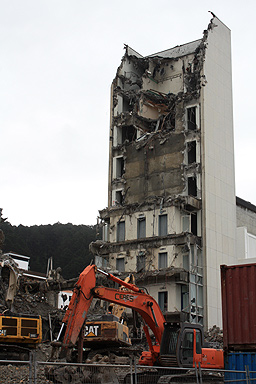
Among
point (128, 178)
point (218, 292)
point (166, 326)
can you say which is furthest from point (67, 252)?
point (166, 326)

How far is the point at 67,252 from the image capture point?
379 ft

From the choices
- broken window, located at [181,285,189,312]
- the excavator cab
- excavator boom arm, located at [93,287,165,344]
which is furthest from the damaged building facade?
the excavator cab

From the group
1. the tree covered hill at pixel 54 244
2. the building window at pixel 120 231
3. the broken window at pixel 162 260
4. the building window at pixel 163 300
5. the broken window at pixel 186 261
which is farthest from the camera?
the tree covered hill at pixel 54 244

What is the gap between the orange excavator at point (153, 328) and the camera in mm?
24031

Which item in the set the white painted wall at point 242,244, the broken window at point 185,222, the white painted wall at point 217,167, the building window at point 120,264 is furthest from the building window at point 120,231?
the white painted wall at point 242,244

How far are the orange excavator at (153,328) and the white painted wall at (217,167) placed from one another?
2821cm

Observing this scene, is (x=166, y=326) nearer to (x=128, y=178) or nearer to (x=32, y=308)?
(x=32, y=308)

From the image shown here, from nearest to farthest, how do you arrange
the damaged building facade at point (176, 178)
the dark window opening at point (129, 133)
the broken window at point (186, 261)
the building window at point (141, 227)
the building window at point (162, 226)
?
the broken window at point (186, 261) → the damaged building facade at point (176, 178) → the building window at point (162, 226) → the building window at point (141, 227) → the dark window opening at point (129, 133)

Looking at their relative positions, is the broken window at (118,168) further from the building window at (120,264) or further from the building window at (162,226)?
the building window at (120,264)

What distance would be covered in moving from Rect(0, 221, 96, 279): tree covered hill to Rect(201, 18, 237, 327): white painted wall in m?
50.5

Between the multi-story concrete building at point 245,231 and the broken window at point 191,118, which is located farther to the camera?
the multi-story concrete building at point 245,231

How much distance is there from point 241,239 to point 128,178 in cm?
1404

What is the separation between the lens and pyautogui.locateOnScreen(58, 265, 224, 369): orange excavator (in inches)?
946

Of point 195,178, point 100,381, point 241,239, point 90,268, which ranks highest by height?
point 195,178
